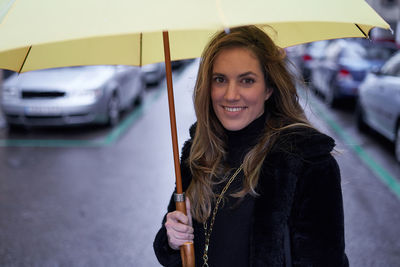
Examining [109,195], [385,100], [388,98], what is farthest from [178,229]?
[385,100]

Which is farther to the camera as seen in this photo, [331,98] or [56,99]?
[331,98]

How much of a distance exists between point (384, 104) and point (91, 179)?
457 centimetres

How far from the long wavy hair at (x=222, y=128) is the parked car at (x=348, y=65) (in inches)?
359

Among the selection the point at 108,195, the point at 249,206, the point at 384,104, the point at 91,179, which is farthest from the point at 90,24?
the point at 384,104

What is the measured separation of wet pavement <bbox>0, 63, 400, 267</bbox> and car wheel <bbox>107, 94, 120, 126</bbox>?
354mm

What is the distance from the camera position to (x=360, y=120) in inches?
364

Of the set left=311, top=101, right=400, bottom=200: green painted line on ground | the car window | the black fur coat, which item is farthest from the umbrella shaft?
the car window

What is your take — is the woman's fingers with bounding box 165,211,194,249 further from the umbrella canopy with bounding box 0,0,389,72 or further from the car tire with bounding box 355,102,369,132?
the car tire with bounding box 355,102,369,132

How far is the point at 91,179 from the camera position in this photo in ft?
22.2

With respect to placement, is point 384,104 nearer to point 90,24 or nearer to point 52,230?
point 52,230

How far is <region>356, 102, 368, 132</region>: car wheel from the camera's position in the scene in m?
9.07

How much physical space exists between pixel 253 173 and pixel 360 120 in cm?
798

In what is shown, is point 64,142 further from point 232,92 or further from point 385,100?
point 232,92

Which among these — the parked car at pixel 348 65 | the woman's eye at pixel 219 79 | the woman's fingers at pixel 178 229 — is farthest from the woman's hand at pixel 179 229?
the parked car at pixel 348 65
